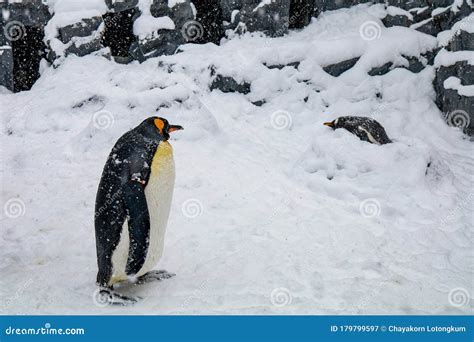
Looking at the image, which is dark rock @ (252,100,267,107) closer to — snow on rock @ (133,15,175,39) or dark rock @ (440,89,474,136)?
snow on rock @ (133,15,175,39)

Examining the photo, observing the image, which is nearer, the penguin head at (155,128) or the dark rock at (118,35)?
the penguin head at (155,128)

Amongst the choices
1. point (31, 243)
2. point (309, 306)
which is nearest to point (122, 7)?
point (31, 243)

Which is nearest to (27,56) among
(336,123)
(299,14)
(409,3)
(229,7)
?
(229,7)

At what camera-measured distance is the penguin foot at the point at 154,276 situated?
8.50ft

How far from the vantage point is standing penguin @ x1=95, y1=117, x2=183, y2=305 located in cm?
231

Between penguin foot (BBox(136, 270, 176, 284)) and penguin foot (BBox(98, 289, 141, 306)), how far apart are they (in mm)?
202

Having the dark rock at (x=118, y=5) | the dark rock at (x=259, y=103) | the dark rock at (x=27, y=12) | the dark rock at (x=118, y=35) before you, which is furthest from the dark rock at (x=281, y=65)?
the dark rock at (x=27, y=12)

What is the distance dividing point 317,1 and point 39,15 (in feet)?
13.2

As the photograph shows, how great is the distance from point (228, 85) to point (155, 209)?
3.64m

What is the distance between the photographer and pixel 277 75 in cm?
A: 588

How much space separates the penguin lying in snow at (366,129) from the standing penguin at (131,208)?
2.62 m

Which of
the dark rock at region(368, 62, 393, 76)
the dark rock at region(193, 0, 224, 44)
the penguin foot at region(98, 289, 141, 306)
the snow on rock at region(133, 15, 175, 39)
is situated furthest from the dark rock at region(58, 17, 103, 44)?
the penguin foot at region(98, 289, 141, 306)

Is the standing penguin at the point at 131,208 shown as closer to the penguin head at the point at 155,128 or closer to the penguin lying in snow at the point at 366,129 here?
the penguin head at the point at 155,128

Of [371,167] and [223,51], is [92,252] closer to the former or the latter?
[371,167]
